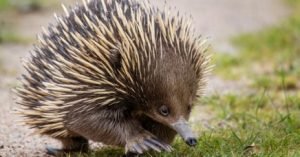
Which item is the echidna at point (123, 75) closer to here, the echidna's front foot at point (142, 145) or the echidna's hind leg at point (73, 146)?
the echidna's front foot at point (142, 145)

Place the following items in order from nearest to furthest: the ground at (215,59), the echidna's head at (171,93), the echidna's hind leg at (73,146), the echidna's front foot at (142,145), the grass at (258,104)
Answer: the echidna's head at (171,93), the echidna's front foot at (142,145), the grass at (258,104), the echidna's hind leg at (73,146), the ground at (215,59)

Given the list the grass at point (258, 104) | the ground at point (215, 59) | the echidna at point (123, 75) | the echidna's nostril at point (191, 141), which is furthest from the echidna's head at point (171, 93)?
the ground at point (215, 59)

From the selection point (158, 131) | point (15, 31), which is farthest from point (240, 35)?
point (158, 131)

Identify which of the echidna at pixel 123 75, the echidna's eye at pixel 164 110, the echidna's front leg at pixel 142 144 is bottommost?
the echidna's front leg at pixel 142 144

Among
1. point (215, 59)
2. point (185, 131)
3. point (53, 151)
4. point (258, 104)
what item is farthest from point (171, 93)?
point (215, 59)

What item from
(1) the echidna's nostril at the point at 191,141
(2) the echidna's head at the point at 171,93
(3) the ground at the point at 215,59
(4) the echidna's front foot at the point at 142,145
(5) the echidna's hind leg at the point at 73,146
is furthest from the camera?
(3) the ground at the point at 215,59

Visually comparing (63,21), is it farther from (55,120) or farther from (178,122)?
(178,122)

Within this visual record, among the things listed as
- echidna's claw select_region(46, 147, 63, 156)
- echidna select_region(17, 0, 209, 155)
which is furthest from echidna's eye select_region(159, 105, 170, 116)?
echidna's claw select_region(46, 147, 63, 156)

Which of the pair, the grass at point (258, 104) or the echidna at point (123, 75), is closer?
the echidna at point (123, 75)
